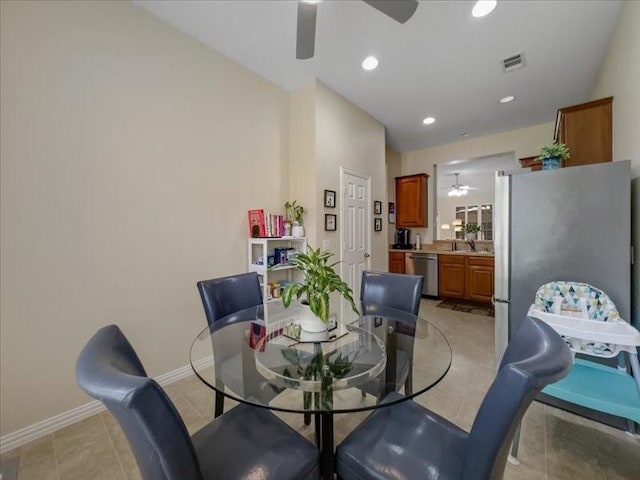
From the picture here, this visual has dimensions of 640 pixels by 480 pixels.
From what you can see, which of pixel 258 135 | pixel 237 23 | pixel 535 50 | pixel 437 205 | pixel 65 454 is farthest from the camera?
pixel 437 205

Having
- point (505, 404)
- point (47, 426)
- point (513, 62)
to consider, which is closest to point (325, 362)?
point (505, 404)

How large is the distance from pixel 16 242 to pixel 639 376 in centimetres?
373

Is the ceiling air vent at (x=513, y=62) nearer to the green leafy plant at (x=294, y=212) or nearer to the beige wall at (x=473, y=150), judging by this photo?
the beige wall at (x=473, y=150)

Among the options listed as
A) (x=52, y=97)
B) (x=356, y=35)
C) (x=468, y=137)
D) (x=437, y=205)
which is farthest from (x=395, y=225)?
(x=52, y=97)

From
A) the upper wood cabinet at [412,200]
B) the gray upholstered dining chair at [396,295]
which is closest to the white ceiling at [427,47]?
the upper wood cabinet at [412,200]

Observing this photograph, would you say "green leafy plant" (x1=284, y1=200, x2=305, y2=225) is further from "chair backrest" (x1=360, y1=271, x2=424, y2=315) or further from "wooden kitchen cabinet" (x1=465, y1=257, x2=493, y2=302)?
"wooden kitchen cabinet" (x1=465, y1=257, x2=493, y2=302)

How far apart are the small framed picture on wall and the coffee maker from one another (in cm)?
273

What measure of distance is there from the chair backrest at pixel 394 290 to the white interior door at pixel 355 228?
49.6 inches

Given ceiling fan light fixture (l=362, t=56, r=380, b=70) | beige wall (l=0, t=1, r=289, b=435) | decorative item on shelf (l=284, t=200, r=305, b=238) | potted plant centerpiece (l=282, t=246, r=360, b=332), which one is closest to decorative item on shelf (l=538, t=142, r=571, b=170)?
ceiling fan light fixture (l=362, t=56, r=380, b=70)

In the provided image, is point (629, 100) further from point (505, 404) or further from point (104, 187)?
point (104, 187)

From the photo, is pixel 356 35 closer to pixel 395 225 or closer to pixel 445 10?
pixel 445 10

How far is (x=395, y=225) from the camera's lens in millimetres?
5777

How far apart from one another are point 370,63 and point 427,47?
56cm

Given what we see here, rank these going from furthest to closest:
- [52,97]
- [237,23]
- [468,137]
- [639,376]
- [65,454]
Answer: [468,137]
[237,23]
[52,97]
[65,454]
[639,376]
